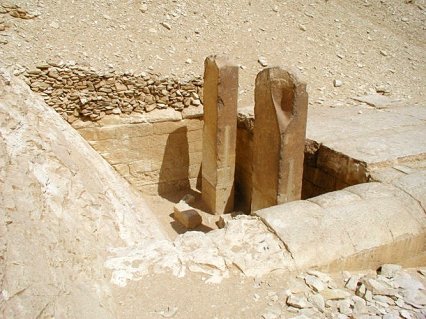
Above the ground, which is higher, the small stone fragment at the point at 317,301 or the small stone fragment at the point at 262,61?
the small stone fragment at the point at 262,61

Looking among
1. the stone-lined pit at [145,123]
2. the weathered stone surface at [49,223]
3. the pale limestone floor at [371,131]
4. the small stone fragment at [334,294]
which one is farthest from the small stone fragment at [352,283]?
the stone-lined pit at [145,123]

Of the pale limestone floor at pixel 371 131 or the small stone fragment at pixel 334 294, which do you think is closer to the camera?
the small stone fragment at pixel 334 294

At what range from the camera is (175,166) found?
742cm

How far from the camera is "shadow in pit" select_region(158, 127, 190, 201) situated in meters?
7.24

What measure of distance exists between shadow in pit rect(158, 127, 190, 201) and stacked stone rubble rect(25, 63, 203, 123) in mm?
547

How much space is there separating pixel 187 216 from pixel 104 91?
99.6 inches

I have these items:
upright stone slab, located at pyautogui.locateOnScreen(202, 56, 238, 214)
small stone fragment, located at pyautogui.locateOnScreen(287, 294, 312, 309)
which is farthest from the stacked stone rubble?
small stone fragment, located at pyautogui.locateOnScreen(287, 294, 312, 309)

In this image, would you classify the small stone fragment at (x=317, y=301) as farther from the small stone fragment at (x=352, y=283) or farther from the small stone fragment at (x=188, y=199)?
the small stone fragment at (x=188, y=199)

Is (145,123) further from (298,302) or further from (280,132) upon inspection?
(298,302)

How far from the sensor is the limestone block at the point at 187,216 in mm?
6199

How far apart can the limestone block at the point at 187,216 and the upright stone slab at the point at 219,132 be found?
46 cm

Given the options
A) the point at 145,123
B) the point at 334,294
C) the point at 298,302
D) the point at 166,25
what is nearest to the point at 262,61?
the point at 166,25

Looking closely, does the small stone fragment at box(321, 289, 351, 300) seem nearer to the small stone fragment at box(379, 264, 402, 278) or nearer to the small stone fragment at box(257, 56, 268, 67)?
the small stone fragment at box(379, 264, 402, 278)

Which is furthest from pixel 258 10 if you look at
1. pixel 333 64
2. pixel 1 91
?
pixel 1 91
